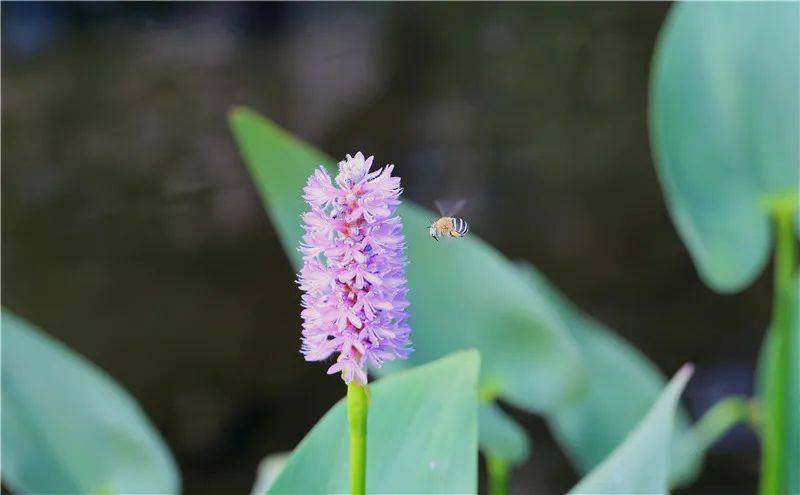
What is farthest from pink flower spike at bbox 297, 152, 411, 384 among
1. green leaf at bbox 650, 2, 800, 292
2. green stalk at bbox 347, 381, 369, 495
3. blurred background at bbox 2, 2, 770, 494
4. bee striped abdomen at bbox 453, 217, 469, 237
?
blurred background at bbox 2, 2, 770, 494

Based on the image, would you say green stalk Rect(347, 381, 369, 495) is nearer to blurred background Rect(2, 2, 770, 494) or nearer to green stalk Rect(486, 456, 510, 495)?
green stalk Rect(486, 456, 510, 495)

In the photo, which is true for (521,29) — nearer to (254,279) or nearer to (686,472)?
(254,279)

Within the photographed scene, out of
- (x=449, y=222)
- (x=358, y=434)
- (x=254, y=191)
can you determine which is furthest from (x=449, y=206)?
(x=254, y=191)

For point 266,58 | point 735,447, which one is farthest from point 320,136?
point 735,447

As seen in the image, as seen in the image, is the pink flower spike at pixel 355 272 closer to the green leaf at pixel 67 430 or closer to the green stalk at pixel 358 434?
the green stalk at pixel 358 434

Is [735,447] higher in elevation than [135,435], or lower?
higher

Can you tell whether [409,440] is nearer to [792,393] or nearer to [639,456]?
[639,456]
